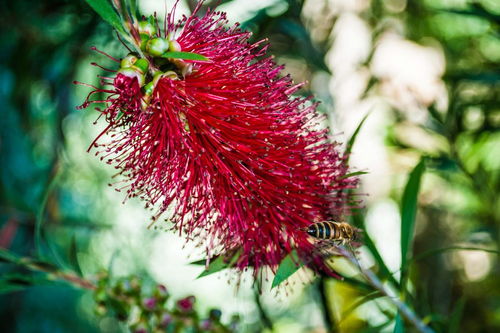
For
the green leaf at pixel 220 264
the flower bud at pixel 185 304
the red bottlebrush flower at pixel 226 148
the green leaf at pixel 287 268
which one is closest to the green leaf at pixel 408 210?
the red bottlebrush flower at pixel 226 148

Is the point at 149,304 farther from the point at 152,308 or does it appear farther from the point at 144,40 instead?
the point at 144,40

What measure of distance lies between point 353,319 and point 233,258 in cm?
124

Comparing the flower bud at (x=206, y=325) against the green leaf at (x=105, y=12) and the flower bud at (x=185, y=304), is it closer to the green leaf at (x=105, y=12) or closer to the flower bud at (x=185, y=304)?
the flower bud at (x=185, y=304)

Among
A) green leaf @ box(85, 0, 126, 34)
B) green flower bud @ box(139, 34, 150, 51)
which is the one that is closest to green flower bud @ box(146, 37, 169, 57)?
green flower bud @ box(139, 34, 150, 51)

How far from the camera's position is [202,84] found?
88 cm

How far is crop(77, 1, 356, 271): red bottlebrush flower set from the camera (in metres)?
0.87

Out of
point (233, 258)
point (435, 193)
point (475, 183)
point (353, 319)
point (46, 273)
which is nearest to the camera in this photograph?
point (233, 258)

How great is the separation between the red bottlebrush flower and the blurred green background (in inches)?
4.2

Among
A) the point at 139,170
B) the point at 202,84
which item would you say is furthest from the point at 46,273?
the point at 202,84

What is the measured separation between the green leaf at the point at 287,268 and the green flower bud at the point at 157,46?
43cm

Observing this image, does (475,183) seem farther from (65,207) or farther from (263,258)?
(65,207)

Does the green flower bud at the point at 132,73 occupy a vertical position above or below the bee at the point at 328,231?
above

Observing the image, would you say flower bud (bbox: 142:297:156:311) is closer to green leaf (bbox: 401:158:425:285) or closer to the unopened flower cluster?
the unopened flower cluster

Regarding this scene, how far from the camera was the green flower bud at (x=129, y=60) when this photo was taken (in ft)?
2.50
